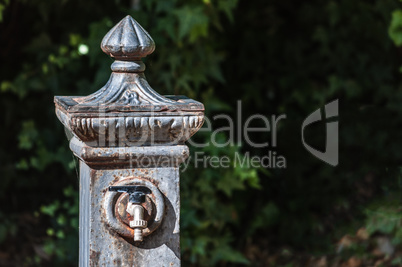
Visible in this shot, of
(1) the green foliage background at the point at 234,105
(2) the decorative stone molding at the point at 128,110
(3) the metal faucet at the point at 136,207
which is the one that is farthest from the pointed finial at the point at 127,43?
(1) the green foliage background at the point at 234,105

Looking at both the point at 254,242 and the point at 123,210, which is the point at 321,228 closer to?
the point at 254,242

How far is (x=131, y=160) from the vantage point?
74.9 inches

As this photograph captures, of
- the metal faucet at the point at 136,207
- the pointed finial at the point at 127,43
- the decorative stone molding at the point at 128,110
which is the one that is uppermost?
the pointed finial at the point at 127,43

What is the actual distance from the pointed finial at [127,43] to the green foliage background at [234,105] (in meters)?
1.90

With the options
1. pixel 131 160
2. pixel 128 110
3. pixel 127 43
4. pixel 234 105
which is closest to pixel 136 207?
pixel 131 160

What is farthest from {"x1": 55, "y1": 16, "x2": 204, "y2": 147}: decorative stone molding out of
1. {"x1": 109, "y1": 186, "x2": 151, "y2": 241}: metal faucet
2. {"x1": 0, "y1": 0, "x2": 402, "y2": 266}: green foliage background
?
{"x1": 0, "y1": 0, "x2": 402, "y2": 266}: green foliage background

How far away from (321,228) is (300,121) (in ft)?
3.33

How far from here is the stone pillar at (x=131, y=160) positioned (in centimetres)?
186

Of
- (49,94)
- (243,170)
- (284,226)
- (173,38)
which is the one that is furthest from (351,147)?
(49,94)

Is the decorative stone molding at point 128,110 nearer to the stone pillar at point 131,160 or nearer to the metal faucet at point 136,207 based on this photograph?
the stone pillar at point 131,160

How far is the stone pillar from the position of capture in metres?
1.86

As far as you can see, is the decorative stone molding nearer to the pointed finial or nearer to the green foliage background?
the pointed finial

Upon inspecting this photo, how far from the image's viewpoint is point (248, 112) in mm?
5426

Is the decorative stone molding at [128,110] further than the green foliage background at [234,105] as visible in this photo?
No
